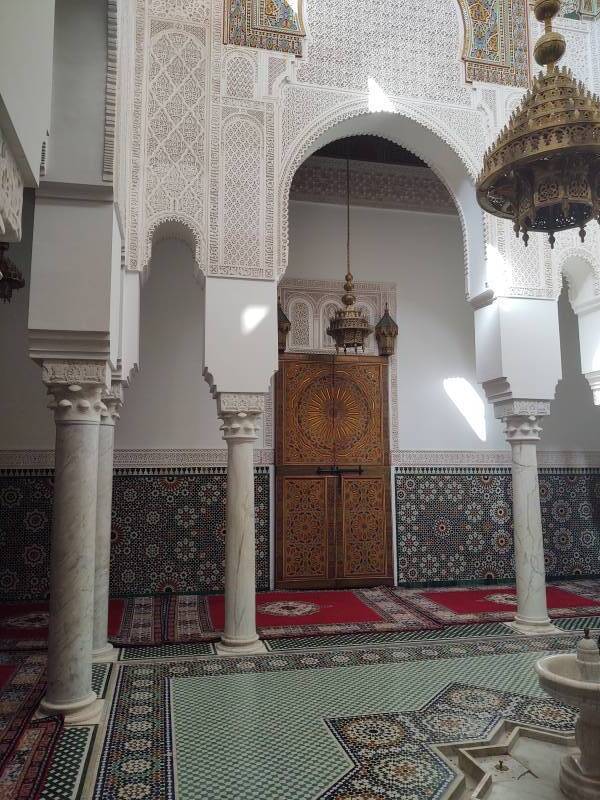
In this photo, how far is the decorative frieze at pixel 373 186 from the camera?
19.6 feet

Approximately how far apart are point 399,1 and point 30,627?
489 cm

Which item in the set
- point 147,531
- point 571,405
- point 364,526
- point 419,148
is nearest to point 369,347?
point 364,526

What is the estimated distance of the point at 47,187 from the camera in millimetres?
2818

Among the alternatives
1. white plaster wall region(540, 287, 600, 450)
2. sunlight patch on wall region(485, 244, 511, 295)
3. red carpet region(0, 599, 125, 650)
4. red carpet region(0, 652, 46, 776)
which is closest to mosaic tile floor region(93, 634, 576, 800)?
red carpet region(0, 652, 46, 776)

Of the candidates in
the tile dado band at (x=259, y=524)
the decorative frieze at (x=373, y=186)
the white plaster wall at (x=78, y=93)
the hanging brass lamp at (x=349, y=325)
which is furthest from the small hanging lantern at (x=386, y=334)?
the white plaster wall at (x=78, y=93)

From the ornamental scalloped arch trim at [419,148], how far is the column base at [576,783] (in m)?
2.98

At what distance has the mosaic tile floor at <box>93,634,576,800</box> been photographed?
7.25 feet

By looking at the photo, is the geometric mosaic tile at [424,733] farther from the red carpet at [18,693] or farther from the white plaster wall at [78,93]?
the white plaster wall at [78,93]

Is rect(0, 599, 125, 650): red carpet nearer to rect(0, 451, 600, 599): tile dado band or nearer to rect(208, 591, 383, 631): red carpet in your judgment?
rect(0, 451, 600, 599): tile dado band

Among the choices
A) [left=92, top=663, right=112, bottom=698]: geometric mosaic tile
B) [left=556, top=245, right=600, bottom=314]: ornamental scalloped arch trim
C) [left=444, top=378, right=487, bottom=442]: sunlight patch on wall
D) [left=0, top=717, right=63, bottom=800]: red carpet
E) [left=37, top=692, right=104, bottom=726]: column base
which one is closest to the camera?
[left=0, top=717, right=63, bottom=800]: red carpet

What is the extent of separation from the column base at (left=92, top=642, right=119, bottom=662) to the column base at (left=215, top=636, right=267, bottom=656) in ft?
1.85

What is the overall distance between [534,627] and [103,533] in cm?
274

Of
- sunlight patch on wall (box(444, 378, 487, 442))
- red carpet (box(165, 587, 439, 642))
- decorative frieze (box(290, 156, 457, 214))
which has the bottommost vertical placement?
red carpet (box(165, 587, 439, 642))

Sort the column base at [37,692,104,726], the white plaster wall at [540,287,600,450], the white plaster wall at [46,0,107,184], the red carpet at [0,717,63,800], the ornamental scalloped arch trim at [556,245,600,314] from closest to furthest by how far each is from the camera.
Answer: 1. the red carpet at [0,717,63,800]
2. the column base at [37,692,104,726]
3. the white plaster wall at [46,0,107,184]
4. the ornamental scalloped arch trim at [556,245,600,314]
5. the white plaster wall at [540,287,600,450]
